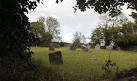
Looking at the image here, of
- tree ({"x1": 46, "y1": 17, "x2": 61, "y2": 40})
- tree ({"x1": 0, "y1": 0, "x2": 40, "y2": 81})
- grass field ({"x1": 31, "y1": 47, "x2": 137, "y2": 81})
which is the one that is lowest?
grass field ({"x1": 31, "y1": 47, "x2": 137, "y2": 81})

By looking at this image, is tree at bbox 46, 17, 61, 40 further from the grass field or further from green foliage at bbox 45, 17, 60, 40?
the grass field

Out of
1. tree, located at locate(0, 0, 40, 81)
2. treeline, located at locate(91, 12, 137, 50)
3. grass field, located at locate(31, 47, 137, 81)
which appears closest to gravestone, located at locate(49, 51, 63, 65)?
grass field, located at locate(31, 47, 137, 81)

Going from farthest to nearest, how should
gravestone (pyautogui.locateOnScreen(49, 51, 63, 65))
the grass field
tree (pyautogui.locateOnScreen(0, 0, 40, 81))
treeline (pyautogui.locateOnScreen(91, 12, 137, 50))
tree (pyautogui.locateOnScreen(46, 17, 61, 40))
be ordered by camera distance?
1. tree (pyautogui.locateOnScreen(46, 17, 61, 40))
2. treeline (pyautogui.locateOnScreen(91, 12, 137, 50))
3. gravestone (pyautogui.locateOnScreen(49, 51, 63, 65))
4. the grass field
5. tree (pyautogui.locateOnScreen(0, 0, 40, 81))

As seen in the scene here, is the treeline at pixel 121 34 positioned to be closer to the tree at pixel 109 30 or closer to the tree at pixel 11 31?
the tree at pixel 109 30

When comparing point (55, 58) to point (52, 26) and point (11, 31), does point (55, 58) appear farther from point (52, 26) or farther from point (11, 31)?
point (52, 26)

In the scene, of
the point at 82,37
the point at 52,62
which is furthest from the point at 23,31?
the point at 82,37

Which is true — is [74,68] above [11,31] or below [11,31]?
below

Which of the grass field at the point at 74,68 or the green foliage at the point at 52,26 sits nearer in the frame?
the grass field at the point at 74,68

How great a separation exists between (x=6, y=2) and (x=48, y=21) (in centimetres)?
4280

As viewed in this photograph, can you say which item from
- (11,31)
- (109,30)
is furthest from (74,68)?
(109,30)

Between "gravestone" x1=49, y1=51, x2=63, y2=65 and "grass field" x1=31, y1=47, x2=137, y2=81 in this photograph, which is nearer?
"grass field" x1=31, y1=47, x2=137, y2=81

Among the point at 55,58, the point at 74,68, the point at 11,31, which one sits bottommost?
the point at 74,68

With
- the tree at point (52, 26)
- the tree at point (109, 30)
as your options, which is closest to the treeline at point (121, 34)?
the tree at point (109, 30)

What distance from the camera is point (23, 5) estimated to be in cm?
207
